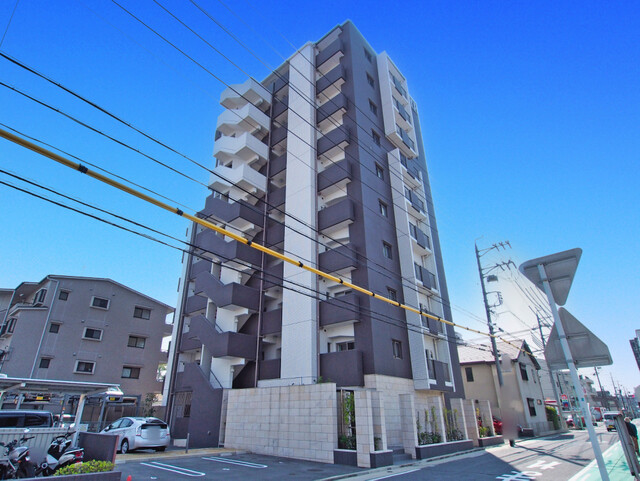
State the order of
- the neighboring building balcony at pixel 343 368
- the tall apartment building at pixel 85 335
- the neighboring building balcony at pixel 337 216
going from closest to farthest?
the neighboring building balcony at pixel 343 368 → the neighboring building balcony at pixel 337 216 → the tall apartment building at pixel 85 335

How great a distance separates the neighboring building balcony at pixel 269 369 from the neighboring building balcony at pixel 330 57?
73.5 feet

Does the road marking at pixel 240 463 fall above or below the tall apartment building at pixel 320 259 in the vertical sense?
below

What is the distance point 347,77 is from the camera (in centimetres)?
2616

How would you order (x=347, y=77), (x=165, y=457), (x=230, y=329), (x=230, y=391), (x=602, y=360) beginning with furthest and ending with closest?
(x=347, y=77) → (x=230, y=329) → (x=230, y=391) → (x=165, y=457) → (x=602, y=360)

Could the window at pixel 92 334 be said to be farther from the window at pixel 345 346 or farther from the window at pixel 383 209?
the window at pixel 383 209

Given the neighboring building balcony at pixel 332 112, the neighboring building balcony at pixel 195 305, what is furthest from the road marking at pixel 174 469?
the neighboring building balcony at pixel 332 112

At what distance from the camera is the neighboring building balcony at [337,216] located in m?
21.6

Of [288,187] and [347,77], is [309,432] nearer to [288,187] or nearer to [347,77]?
[288,187]

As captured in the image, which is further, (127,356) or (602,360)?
(127,356)

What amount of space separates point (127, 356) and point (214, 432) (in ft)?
54.9

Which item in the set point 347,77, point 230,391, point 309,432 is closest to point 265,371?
point 230,391

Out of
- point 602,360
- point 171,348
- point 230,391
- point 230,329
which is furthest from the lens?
point 171,348

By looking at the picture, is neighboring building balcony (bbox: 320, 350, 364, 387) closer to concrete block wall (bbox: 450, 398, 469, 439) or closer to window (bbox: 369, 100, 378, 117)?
concrete block wall (bbox: 450, 398, 469, 439)

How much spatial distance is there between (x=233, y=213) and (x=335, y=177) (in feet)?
25.5
